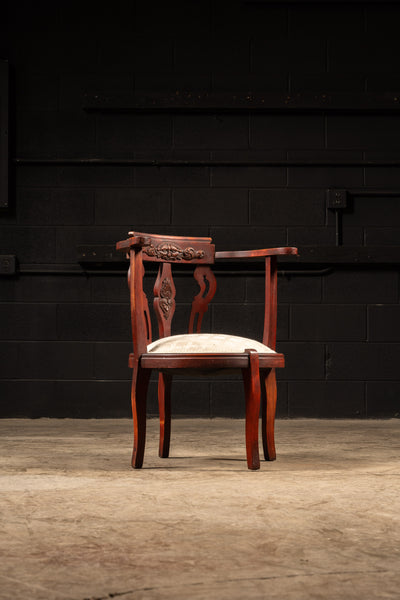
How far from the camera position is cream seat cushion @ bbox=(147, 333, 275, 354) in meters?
2.36

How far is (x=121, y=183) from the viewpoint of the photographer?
4102 mm

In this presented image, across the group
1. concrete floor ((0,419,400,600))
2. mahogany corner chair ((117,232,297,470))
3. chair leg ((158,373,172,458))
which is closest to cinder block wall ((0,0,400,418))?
concrete floor ((0,419,400,600))

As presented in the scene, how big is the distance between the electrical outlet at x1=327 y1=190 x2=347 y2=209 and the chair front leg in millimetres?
1778

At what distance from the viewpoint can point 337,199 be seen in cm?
406

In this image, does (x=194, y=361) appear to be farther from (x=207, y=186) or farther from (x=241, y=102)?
(x=241, y=102)

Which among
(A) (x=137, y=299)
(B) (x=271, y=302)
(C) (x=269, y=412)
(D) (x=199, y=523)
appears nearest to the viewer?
(D) (x=199, y=523)

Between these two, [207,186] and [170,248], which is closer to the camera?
[170,248]

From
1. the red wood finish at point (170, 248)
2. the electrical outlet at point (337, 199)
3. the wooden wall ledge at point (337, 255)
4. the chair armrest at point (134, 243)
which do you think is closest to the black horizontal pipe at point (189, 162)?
the electrical outlet at point (337, 199)

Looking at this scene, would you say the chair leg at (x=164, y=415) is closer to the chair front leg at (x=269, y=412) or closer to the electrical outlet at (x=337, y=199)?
the chair front leg at (x=269, y=412)

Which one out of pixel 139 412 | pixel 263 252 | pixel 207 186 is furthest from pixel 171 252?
pixel 207 186

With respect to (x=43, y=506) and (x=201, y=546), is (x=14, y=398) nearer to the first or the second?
(x=43, y=506)

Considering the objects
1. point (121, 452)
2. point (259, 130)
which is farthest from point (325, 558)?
point (259, 130)

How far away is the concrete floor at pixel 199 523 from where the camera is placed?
4.05 feet

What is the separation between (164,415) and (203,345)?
1.40ft
